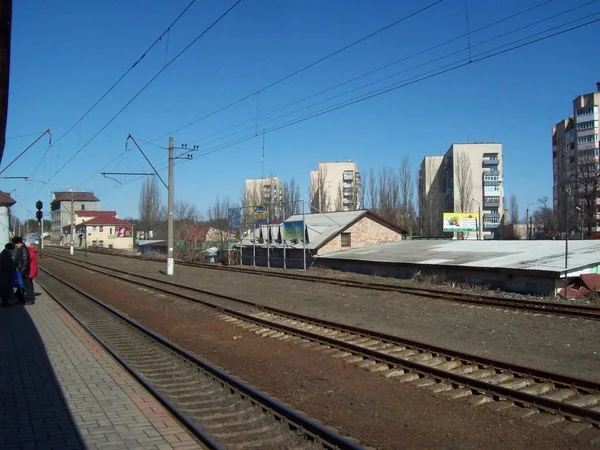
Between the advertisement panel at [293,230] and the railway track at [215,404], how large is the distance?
86.2 feet

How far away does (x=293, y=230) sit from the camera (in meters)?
37.9

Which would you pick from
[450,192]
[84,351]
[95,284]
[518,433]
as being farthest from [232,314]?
[450,192]

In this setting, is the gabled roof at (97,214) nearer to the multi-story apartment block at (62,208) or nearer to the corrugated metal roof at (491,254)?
the multi-story apartment block at (62,208)

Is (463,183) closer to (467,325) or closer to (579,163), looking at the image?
(579,163)

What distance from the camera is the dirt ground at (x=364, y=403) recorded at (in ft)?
17.5

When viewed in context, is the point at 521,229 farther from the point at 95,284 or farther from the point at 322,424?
the point at 322,424

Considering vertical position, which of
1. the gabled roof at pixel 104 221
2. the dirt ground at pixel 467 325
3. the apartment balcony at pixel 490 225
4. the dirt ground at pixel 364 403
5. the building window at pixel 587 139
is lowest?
A: the dirt ground at pixel 467 325

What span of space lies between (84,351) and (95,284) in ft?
56.6

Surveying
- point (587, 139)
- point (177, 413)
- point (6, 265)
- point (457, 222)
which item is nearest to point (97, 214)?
point (457, 222)

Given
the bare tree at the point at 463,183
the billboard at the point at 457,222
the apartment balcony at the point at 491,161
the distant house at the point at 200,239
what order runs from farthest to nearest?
the apartment balcony at the point at 491,161 → the bare tree at the point at 463,183 → the billboard at the point at 457,222 → the distant house at the point at 200,239

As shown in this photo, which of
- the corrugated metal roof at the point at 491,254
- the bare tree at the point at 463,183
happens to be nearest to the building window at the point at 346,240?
the corrugated metal roof at the point at 491,254

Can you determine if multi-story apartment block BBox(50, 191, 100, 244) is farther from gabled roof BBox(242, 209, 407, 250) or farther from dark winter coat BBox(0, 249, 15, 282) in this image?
dark winter coat BBox(0, 249, 15, 282)

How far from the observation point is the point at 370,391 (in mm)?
7184

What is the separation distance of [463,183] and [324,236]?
53481mm
